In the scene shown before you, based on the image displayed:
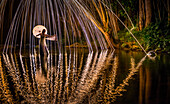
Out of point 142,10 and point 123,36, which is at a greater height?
point 142,10

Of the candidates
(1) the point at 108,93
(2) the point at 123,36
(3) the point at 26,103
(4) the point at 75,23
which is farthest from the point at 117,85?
(4) the point at 75,23

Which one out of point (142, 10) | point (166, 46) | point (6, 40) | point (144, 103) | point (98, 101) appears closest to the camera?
point (144, 103)

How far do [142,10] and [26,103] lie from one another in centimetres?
1874

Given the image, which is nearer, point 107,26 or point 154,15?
point 154,15

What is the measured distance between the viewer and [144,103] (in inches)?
161

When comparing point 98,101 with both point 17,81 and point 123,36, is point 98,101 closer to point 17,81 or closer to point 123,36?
point 17,81

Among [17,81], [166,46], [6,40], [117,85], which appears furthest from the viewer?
[6,40]

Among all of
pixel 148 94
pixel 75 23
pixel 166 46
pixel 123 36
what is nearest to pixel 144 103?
pixel 148 94

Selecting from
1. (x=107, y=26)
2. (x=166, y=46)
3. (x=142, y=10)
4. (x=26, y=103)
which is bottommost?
(x=26, y=103)

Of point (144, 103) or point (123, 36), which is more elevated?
point (123, 36)

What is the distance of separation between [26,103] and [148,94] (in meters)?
2.79

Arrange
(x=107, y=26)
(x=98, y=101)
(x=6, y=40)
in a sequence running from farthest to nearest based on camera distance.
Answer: (x=6, y=40) < (x=107, y=26) < (x=98, y=101)

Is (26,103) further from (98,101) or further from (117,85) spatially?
(117,85)

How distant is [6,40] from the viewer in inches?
1375
